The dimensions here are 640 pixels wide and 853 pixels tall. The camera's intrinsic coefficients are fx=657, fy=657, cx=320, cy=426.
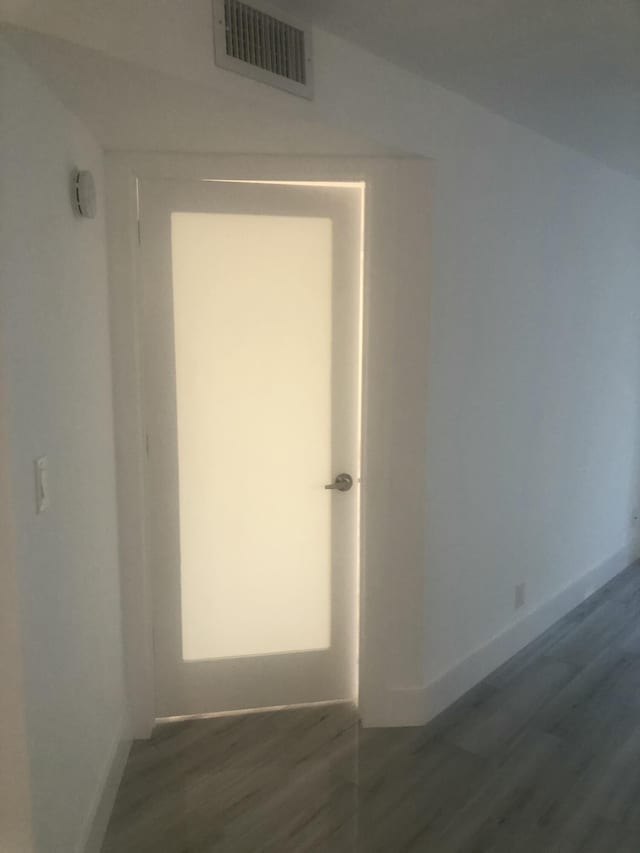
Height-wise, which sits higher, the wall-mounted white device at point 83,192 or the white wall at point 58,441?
the wall-mounted white device at point 83,192

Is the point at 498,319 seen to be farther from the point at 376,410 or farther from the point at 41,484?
the point at 41,484

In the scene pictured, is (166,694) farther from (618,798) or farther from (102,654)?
(618,798)

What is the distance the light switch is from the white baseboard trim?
1.61 meters

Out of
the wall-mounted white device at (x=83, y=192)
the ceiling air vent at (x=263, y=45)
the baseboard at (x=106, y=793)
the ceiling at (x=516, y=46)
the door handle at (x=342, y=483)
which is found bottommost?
the baseboard at (x=106, y=793)

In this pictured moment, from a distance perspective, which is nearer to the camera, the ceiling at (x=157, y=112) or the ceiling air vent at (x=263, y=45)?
the ceiling at (x=157, y=112)

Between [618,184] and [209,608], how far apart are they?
9.84 feet

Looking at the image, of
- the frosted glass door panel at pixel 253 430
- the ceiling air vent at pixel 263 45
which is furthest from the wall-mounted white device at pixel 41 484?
the ceiling air vent at pixel 263 45

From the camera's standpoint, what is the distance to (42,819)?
5.00 ft

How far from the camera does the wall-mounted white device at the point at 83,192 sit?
181 centimetres

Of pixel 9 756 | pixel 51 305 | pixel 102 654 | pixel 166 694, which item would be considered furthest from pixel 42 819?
pixel 51 305

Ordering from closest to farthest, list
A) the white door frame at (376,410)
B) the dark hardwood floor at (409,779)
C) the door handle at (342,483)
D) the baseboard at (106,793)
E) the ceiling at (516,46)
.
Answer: the ceiling at (516,46), the baseboard at (106,793), the dark hardwood floor at (409,779), the white door frame at (376,410), the door handle at (342,483)

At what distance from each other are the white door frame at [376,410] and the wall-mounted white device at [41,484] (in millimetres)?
763

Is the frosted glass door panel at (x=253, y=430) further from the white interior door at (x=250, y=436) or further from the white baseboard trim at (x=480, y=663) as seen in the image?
the white baseboard trim at (x=480, y=663)

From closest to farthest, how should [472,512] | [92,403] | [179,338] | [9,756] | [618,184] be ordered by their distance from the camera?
[9,756]
[92,403]
[179,338]
[472,512]
[618,184]
